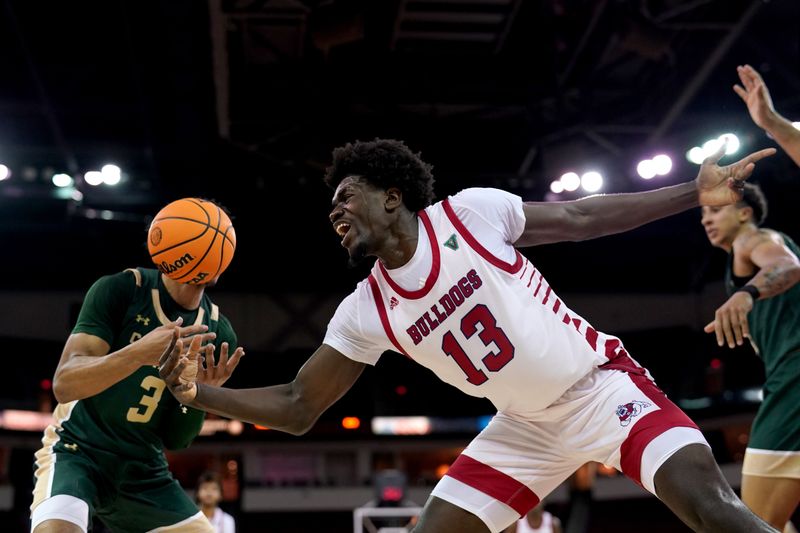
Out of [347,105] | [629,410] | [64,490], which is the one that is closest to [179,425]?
[64,490]

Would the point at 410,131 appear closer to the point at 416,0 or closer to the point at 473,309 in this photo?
the point at 416,0

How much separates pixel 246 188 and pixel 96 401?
10082mm

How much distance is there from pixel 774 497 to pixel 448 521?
178 cm

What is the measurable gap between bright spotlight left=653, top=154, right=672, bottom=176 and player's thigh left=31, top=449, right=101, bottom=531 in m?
10.1

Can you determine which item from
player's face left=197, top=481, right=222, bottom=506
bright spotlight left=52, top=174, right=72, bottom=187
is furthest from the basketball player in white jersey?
bright spotlight left=52, top=174, right=72, bottom=187

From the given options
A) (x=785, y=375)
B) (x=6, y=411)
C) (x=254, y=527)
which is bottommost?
(x=785, y=375)

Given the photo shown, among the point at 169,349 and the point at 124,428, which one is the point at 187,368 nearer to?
the point at 169,349

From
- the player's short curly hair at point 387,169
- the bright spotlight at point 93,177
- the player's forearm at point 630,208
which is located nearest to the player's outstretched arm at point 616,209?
the player's forearm at point 630,208

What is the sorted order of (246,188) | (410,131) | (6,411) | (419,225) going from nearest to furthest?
(419,225) → (410,131) → (246,188) → (6,411)

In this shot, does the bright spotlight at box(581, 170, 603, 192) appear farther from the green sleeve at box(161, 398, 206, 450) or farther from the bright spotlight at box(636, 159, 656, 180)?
the green sleeve at box(161, 398, 206, 450)

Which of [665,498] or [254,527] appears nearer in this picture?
[665,498]

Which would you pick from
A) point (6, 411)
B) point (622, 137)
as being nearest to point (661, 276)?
point (622, 137)

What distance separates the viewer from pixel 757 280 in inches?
167

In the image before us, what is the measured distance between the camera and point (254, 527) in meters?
23.5
